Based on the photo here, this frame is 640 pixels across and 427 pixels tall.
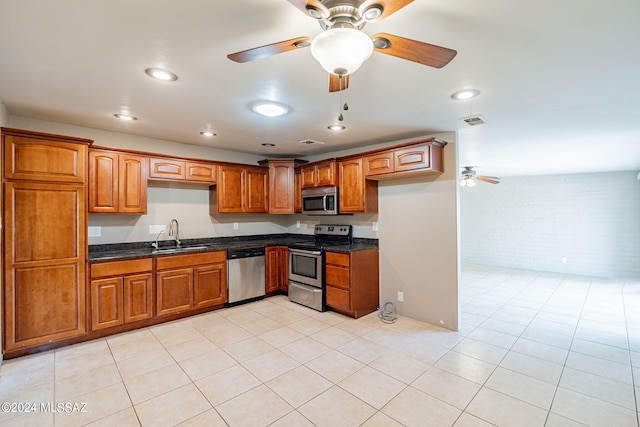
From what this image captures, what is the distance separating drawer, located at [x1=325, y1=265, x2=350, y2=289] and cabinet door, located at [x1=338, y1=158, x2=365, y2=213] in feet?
2.79

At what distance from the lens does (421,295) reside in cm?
381

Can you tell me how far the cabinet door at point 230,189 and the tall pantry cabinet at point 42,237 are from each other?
1.69 m

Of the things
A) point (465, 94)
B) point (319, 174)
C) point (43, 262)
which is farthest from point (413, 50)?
point (43, 262)

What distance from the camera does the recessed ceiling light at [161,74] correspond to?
210cm

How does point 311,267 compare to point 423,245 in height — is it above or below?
below

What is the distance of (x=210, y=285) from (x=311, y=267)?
4.63 feet

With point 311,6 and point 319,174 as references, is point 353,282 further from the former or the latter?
point 311,6

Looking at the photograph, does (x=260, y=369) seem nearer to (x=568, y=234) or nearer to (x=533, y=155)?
(x=533, y=155)

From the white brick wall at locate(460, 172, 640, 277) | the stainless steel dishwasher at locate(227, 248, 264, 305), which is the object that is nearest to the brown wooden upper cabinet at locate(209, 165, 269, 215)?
the stainless steel dishwasher at locate(227, 248, 264, 305)

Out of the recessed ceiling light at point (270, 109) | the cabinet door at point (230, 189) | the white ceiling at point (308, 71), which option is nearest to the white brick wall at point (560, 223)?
the white ceiling at point (308, 71)

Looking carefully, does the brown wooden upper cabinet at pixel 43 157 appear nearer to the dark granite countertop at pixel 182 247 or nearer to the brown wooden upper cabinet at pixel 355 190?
the dark granite countertop at pixel 182 247

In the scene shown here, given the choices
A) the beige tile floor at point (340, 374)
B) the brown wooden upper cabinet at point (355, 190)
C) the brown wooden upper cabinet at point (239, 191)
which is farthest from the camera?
the brown wooden upper cabinet at point (239, 191)

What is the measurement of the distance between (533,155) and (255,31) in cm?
506

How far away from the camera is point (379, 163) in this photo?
3.85 m
